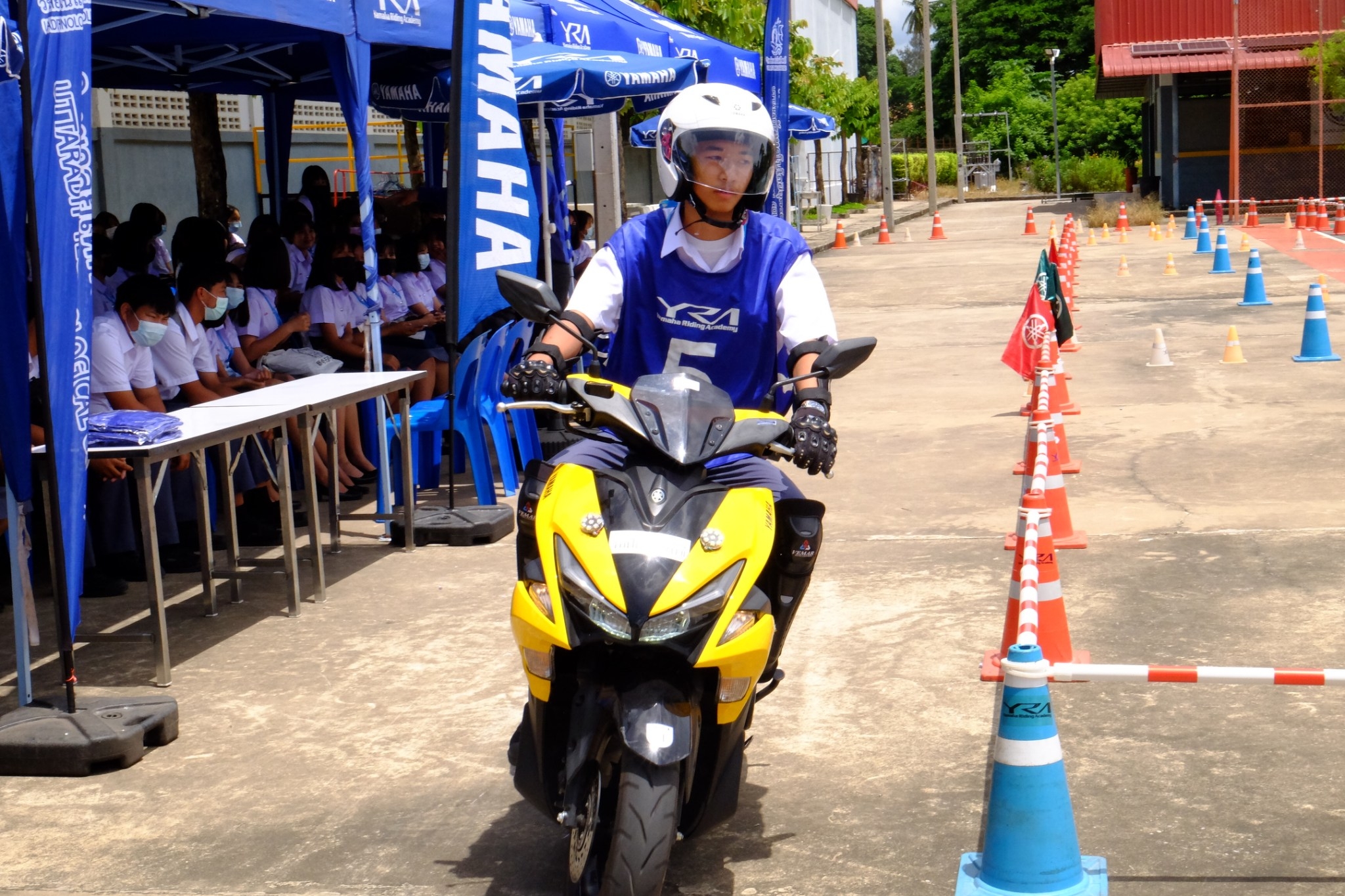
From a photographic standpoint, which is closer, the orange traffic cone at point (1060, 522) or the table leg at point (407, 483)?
the orange traffic cone at point (1060, 522)

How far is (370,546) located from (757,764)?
381cm

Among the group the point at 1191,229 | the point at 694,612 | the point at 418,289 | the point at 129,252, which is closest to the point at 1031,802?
the point at 694,612

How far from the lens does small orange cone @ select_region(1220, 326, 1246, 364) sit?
526 inches

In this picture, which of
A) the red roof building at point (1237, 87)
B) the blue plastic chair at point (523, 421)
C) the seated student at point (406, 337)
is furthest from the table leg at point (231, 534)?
the red roof building at point (1237, 87)

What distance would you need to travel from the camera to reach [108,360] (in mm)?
6980

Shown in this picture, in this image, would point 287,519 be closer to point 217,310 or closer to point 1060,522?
point 217,310

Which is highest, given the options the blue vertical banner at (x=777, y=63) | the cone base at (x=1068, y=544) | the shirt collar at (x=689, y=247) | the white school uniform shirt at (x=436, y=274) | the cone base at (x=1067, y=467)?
the blue vertical banner at (x=777, y=63)

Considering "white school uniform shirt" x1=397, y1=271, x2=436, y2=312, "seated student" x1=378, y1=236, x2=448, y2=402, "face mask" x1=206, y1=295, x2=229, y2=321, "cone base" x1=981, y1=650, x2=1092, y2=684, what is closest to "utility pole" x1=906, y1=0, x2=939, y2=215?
"white school uniform shirt" x1=397, y1=271, x2=436, y2=312

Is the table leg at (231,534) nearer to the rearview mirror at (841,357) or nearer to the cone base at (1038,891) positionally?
the rearview mirror at (841,357)

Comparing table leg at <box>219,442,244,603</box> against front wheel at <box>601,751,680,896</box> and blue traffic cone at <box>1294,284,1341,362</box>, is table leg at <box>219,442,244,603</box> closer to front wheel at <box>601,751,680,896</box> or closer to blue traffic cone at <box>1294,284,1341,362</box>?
front wheel at <box>601,751,680,896</box>

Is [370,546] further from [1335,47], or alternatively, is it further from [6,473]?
[1335,47]

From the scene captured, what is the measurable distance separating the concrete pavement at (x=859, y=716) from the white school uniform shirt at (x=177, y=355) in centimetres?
96

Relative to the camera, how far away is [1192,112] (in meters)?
38.1

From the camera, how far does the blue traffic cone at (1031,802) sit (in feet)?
11.7
